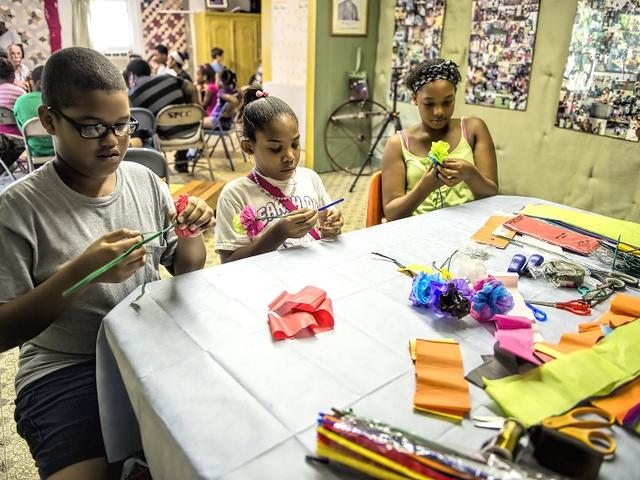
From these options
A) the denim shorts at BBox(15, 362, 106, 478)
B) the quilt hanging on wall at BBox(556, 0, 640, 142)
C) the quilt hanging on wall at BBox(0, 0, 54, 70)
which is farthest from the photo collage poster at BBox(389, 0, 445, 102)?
the quilt hanging on wall at BBox(0, 0, 54, 70)

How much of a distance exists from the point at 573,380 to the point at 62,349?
1.14m

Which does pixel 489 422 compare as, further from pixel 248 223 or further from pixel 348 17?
pixel 348 17

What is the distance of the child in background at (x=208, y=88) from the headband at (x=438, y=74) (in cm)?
440

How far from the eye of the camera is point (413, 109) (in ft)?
15.6

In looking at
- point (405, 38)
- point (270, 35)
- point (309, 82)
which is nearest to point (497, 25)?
point (405, 38)

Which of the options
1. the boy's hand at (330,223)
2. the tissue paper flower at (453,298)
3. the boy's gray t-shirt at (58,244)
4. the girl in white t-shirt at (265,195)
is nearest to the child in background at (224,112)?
the girl in white t-shirt at (265,195)

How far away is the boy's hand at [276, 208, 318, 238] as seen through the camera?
139 cm

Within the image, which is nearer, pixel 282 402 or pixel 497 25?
pixel 282 402

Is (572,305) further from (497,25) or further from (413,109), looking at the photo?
(413,109)

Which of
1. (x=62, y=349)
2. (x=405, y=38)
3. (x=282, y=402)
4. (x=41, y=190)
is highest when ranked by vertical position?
(x=405, y=38)

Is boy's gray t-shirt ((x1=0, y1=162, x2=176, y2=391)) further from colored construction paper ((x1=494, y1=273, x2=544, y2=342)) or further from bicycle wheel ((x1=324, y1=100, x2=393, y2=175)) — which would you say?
bicycle wheel ((x1=324, y1=100, x2=393, y2=175))

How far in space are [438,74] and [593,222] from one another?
86 cm

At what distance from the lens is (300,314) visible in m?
1.04

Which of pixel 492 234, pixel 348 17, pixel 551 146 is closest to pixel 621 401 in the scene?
pixel 492 234
